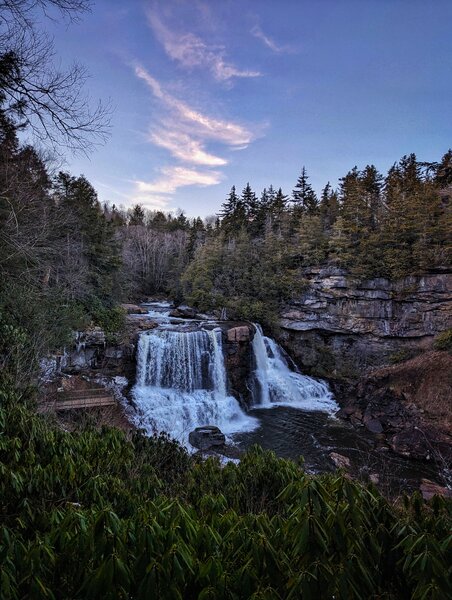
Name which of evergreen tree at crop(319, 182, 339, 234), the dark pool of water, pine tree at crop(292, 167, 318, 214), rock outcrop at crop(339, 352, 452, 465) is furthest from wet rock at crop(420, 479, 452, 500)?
pine tree at crop(292, 167, 318, 214)

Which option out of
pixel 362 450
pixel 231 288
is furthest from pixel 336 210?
pixel 362 450

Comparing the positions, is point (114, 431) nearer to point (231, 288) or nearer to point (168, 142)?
point (168, 142)

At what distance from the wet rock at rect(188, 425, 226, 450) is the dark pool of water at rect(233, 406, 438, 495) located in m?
0.95

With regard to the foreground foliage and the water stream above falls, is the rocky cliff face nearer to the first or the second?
the water stream above falls

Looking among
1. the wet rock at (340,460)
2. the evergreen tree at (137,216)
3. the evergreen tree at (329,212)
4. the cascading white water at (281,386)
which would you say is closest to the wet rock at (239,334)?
the cascading white water at (281,386)

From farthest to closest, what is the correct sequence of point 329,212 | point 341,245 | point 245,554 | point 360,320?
1. point 329,212
2. point 341,245
3. point 360,320
4. point 245,554

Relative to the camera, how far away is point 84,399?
13.0 metres

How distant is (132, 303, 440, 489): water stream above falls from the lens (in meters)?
12.5

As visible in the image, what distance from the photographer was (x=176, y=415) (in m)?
14.4

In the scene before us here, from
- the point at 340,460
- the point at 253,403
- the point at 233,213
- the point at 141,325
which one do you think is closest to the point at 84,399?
the point at 141,325

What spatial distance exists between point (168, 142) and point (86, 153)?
9.30 metres

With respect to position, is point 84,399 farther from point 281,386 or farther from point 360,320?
point 360,320

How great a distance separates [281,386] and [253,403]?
208cm

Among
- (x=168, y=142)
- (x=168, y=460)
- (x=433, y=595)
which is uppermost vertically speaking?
(x=168, y=142)
